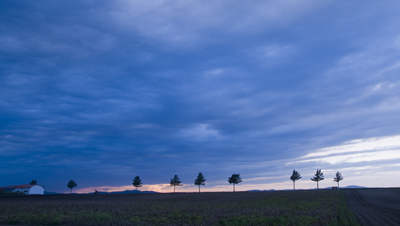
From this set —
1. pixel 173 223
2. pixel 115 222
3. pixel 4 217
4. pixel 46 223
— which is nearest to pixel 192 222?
pixel 173 223

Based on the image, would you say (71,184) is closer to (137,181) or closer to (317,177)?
(137,181)

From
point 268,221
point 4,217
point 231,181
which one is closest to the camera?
point 268,221

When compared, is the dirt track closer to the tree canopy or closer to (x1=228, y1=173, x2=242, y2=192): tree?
(x1=228, y1=173, x2=242, y2=192): tree

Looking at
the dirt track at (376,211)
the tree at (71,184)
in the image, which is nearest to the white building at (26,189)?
the tree at (71,184)

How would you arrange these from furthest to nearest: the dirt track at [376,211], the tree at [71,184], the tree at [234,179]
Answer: the tree at [71,184]
the tree at [234,179]
the dirt track at [376,211]

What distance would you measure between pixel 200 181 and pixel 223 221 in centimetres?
12639

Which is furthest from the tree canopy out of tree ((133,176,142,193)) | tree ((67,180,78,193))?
tree ((67,180,78,193))

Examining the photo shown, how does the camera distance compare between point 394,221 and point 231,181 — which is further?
point 231,181

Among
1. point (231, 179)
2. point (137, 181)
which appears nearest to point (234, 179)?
point (231, 179)

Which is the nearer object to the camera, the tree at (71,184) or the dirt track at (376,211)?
the dirt track at (376,211)

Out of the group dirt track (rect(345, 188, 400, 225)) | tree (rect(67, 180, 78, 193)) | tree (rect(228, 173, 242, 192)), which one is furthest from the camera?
tree (rect(67, 180, 78, 193))

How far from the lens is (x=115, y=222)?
2616cm

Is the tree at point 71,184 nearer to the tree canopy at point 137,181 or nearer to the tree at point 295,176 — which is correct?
the tree canopy at point 137,181

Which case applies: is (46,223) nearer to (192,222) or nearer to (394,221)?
(192,222)
